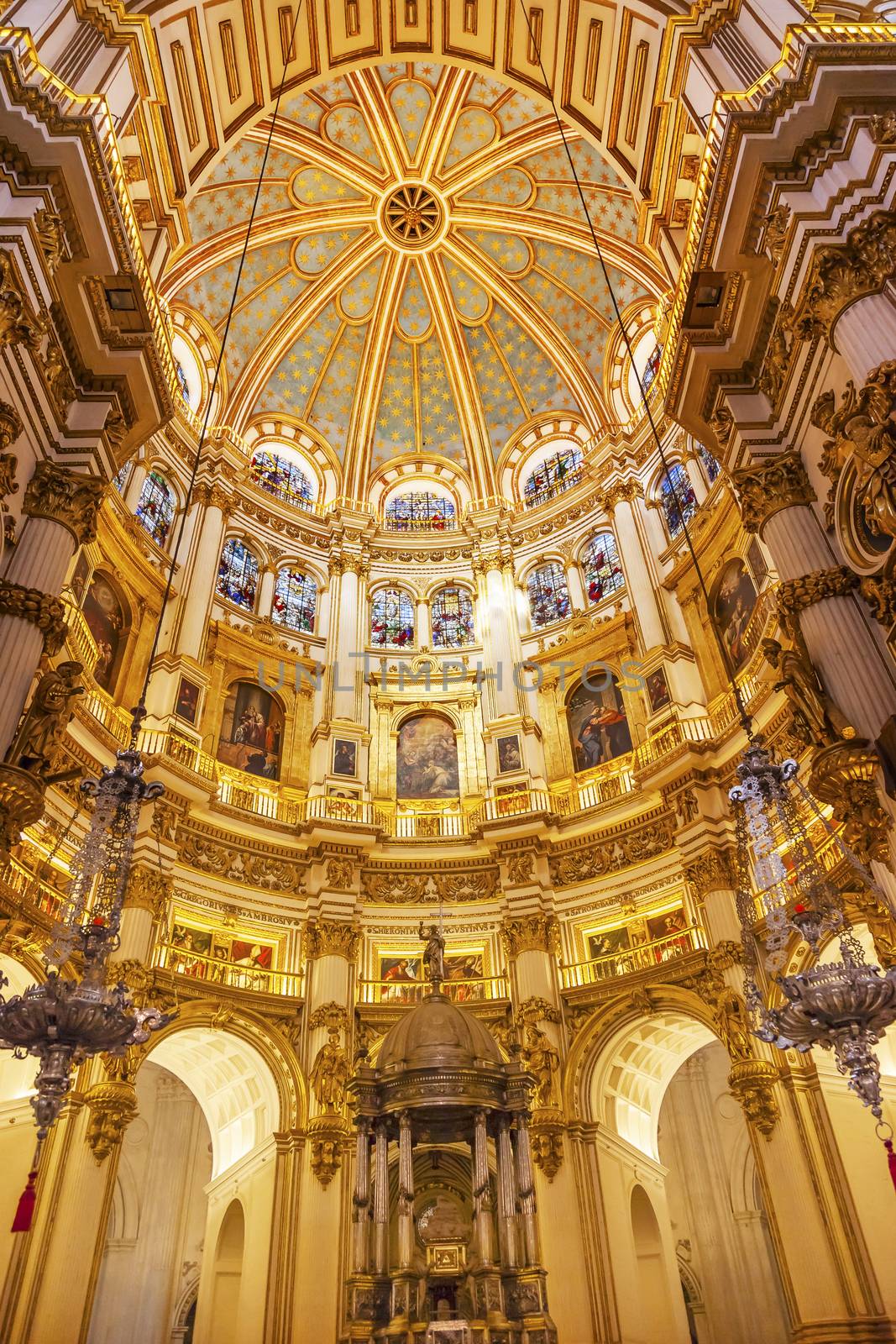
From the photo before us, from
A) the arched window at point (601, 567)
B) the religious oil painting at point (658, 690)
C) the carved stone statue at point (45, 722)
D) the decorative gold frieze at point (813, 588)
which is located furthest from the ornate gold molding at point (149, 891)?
the arched window at point (601, 567)

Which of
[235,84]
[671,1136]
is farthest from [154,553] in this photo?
[671,1136]

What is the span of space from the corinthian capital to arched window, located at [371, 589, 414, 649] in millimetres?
14670

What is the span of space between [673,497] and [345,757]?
10969 mm

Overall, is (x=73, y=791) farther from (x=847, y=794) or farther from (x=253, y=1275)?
(x=847, y=794)

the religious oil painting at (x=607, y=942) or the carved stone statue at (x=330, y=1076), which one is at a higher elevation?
the religious oil painting at (x=607, y=942)

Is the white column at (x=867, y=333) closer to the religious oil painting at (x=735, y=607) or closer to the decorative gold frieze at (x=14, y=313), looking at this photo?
the religious oil painting at (x=735, y=607)

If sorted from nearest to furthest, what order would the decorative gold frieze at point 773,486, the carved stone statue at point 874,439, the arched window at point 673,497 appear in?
the carved stone statue at point 874,439
the decorative gold frieze at point 773,486
the arched window at point 673,497

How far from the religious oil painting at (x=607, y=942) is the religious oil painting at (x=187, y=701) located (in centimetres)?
1085

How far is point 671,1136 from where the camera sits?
24.5 metres

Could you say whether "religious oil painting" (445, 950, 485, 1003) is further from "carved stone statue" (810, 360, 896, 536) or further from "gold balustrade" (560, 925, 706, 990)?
"carved stone statue" (810, 360, 896, 536)

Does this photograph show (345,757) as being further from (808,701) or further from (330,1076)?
(808,701)

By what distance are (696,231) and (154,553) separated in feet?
49.9

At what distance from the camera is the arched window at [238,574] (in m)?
25.9

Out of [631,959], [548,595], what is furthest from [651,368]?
[631,959]
